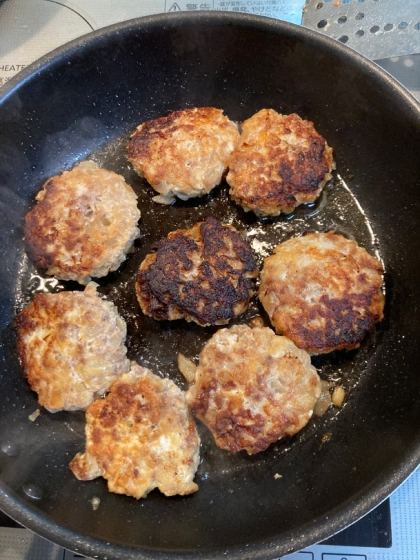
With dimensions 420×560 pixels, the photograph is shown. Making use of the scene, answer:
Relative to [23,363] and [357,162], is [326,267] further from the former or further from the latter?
[23,363]

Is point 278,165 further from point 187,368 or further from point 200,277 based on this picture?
point 187,368

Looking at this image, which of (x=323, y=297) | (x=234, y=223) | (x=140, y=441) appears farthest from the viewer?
(x=234, y=223)

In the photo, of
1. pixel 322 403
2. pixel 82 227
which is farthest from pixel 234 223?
pixel 322 403

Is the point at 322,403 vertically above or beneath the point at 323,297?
beneath

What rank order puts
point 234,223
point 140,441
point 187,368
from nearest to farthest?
1. point 140,441
2. point 187,368
3. point 234,223

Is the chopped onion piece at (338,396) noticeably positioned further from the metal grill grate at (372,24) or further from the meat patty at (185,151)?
the metal grill grate at (372,24)

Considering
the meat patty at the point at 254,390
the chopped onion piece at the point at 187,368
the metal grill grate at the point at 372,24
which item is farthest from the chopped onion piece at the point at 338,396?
the metal grill grate at the point at 372,24
